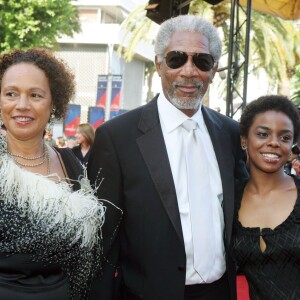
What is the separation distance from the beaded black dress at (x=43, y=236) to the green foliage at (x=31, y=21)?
1418cm

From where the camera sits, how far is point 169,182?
2648 mm

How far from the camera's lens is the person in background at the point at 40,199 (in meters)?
2.29

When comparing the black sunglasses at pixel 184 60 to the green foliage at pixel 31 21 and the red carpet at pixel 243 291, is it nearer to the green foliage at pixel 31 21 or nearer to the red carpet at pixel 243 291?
the red carpet at pixel 243 291

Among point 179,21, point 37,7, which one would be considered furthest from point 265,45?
point 179,21

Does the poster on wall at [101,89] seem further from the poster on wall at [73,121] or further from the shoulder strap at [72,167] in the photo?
the shoulder strap at [72,167]

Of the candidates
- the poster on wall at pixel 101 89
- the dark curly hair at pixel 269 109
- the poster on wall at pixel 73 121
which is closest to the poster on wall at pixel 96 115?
the poster on wall at pixel 101 89

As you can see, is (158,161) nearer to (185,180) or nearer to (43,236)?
(185,180)

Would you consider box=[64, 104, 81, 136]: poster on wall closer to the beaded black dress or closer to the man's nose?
the man's nose

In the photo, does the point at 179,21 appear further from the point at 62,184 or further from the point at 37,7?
the point at 37,7

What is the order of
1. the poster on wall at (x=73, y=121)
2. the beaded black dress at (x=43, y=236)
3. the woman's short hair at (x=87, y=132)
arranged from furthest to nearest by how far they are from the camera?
1. the poster on wall at (x=73, y=121)
2. the woman's short hair at (x=87, y=132)
3. the beaded black dress at (x=43, y=236)

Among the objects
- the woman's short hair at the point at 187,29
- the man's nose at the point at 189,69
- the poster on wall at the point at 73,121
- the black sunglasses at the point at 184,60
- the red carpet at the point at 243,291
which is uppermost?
the poster on wall at the point at 73,121

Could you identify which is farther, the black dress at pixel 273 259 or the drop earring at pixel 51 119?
the drop earring at pixel 51 119

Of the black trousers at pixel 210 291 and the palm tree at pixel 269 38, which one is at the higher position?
the palm tree at pixel 269 38

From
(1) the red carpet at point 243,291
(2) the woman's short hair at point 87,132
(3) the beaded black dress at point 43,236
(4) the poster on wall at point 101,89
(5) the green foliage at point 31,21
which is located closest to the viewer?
(3) the beaded black dress at point 43,236
